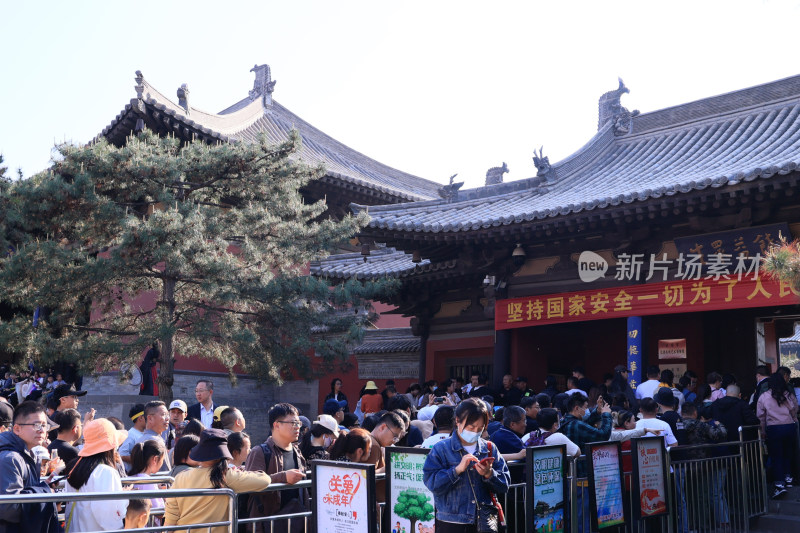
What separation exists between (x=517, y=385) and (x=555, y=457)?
19.8 ft

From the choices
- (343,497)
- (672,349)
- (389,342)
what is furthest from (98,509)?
(389,342)

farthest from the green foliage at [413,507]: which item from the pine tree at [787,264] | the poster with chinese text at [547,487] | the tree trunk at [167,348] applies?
the tree trunk at [167,348]

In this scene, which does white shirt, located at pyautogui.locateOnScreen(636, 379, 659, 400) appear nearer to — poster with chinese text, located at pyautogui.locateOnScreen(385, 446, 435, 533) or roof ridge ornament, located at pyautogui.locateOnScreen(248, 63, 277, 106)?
poster with chinese text, located at pyautogui.locateOnScreen(385, 446, 435, 533)

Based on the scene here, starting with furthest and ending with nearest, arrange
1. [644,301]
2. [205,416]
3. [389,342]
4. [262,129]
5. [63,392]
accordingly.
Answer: [262,129], [389,342], [644,301], [205,416], [63,392]

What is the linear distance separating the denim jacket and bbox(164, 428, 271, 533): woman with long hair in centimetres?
109

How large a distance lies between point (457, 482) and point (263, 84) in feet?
72.4

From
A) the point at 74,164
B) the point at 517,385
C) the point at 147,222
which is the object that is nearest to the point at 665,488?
the point at 517,385

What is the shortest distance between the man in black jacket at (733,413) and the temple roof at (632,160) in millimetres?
2949

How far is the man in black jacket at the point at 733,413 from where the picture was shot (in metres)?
8.44

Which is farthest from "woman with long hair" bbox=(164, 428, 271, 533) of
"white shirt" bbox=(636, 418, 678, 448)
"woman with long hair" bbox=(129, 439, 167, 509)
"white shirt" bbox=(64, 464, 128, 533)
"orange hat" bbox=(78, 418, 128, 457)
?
"white shirt" bbox=(636, 418, 678, 448)

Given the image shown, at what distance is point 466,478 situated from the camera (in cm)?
435

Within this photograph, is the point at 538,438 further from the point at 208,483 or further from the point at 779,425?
the point at 779,425

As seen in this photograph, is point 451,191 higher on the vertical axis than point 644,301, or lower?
higher

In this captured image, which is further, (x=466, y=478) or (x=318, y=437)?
(x=318, y=437)
